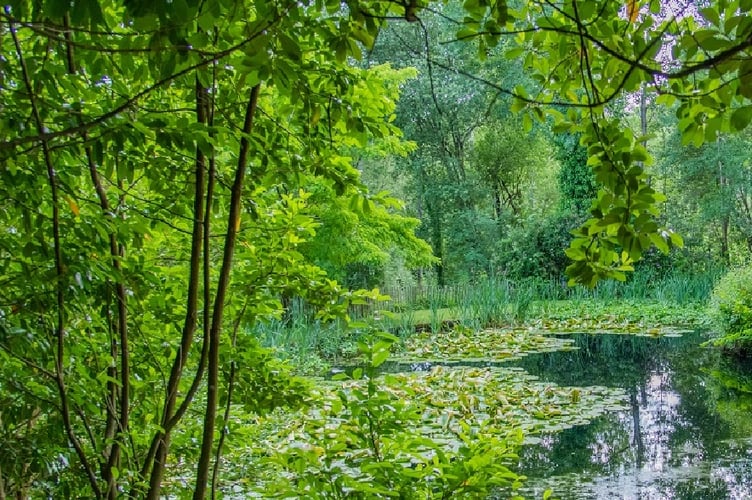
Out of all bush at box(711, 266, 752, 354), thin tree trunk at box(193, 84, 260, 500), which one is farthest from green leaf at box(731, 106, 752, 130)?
bush at box(711, 266, 752, 354)

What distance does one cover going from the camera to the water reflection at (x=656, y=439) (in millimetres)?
3779

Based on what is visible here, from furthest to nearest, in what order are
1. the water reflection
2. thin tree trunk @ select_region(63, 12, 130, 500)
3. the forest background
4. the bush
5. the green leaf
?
the bush, the water reflection, thin tree trunk @ select_region(63, 12, 130, 500), the forest background, the green leaf

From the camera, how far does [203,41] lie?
98 cm

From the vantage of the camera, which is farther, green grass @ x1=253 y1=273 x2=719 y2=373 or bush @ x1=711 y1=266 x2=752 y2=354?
green grass @ x1=253 y1=273 x2=719 y2=373

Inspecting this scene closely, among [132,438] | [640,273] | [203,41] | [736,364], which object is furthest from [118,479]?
[640,273]

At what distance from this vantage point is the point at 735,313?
7164 millimetres

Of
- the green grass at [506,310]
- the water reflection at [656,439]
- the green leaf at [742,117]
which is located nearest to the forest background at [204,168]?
the green leaf at [742,117]

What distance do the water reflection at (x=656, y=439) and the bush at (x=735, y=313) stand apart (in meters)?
0.29

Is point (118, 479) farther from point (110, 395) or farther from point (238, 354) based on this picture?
point (238, 354)

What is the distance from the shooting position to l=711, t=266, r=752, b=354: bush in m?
7.03

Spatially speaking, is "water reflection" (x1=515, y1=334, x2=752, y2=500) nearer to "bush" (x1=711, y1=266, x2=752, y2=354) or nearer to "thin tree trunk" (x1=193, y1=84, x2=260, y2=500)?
"bush" (x1=711, y1=266, x2=752, y2=354)

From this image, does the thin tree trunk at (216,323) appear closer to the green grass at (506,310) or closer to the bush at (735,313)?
the green grass at (506,310)

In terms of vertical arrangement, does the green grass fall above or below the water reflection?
above

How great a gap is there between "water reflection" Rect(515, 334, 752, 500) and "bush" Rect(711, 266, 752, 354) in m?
0.29
